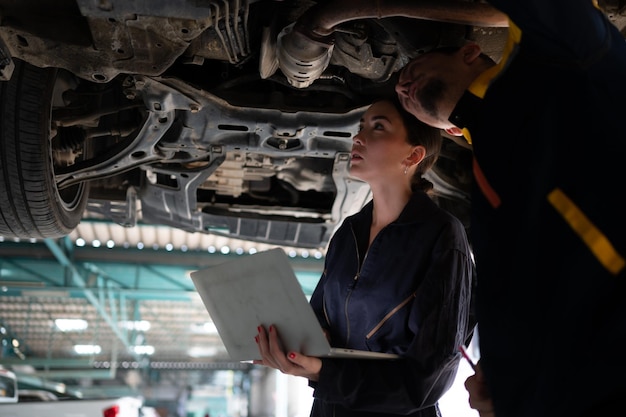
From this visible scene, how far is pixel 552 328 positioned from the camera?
1302mm

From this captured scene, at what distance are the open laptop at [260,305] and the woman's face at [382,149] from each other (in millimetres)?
526

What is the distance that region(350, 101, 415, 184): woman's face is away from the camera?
226cm

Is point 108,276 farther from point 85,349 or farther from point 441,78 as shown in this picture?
point 441,78

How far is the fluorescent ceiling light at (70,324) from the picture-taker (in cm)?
1368

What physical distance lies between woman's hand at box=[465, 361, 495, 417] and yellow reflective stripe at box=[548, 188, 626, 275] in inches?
21.9

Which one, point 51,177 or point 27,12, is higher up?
point 27,12

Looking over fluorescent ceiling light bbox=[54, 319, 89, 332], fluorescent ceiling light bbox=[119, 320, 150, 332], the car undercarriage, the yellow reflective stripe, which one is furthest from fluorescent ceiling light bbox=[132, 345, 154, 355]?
the yellow reflective stripe

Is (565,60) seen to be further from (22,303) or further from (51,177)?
(22,303)

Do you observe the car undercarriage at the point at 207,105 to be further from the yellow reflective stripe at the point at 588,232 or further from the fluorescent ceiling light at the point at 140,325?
the fluorescent ceiling light at the point at 140,325

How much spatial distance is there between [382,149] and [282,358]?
78 cm

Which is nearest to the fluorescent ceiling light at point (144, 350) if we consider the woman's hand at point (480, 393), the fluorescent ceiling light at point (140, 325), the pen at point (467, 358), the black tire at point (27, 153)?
the fluorescent ceiling light at point (140, 325)

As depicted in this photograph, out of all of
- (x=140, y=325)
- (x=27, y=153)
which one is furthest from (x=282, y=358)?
(x=140, y=325)

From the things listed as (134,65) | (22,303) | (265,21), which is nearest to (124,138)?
(134,65)

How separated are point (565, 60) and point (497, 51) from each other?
4.60ft
